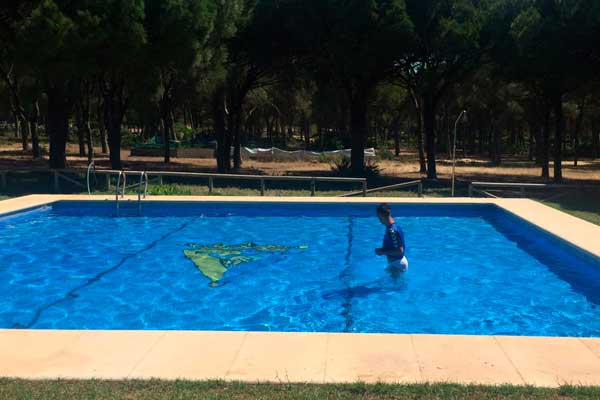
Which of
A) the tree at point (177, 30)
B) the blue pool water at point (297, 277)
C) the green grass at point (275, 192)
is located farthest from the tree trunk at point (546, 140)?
the tree at point (177, 30)

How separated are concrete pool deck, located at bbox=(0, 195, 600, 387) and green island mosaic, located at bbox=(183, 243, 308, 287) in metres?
4.15

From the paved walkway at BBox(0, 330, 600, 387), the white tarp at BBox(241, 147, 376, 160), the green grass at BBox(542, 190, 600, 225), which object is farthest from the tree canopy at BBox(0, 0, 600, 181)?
the paved walkway at BBox(0, 330, 600, 387)

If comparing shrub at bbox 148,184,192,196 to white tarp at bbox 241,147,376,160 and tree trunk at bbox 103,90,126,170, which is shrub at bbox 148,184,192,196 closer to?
tree trunk at bbox 103,90,126,170

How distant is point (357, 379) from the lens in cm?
490

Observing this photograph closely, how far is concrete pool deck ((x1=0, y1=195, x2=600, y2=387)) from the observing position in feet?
16.4

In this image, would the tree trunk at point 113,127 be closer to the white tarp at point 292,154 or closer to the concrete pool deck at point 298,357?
the white tarp at point 292,154

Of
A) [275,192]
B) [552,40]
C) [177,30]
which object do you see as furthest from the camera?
[177,30]

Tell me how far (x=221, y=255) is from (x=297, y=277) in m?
2.06

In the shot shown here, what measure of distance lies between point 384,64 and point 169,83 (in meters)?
14.1

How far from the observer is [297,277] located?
10.5m

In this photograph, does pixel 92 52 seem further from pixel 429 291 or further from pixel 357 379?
pixel 357 379

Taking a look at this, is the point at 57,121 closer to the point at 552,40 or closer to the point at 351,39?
the point at 351,39

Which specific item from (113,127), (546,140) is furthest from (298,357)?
(546,140)

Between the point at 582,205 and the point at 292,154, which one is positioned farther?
the point at 292,154
